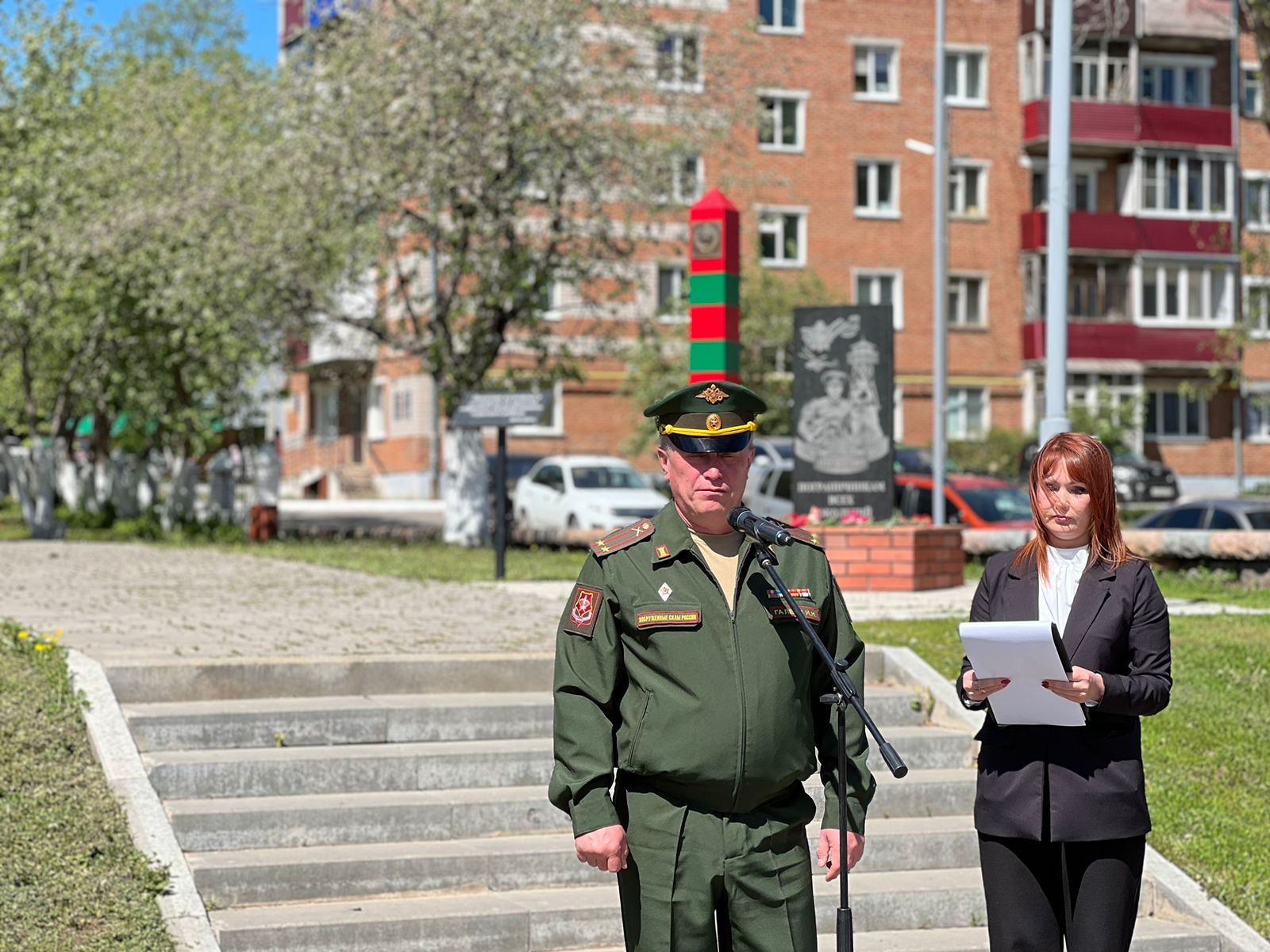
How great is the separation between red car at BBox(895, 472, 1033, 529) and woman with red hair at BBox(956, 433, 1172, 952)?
18457 millimetres

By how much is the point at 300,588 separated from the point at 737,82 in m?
14.4

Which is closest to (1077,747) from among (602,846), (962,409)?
(602,846)

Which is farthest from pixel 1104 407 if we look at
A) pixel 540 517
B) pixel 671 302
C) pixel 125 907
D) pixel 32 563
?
pixel 125 907

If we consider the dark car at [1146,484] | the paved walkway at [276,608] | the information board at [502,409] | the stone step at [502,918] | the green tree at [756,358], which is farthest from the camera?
the dark car at [1146,484]

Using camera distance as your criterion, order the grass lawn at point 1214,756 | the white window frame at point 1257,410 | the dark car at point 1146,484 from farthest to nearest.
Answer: the white window frame at point 1257,410, the dark car at point 1146,484, the grass lawn at point 1214,756

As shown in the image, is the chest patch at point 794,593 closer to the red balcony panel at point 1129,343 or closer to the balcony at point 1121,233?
the red balcony panel at point 1129,343

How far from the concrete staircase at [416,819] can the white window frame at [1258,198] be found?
45.5m

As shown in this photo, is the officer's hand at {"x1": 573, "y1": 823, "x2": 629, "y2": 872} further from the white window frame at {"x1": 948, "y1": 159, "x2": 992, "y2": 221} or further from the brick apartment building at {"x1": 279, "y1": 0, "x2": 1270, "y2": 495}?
the white window frame at {"x1": 948, "y1": 159, "x2": 992, "y2": 221}

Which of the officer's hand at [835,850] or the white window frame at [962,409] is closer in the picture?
the officer's hand at [835,850]

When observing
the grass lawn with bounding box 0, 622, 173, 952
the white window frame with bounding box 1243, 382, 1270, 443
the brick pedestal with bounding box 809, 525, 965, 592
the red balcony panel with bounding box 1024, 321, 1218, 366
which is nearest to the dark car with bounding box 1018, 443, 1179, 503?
the red balcony panel with bounding box 1024, 321, 1218, 366

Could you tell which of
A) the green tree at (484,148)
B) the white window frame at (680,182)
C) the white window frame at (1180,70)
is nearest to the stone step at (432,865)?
the green tree at (484,148)

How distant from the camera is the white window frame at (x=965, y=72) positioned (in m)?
50.2

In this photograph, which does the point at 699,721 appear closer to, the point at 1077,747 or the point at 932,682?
the point at 1077,747

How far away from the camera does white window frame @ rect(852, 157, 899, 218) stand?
1954 inches
